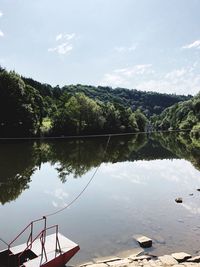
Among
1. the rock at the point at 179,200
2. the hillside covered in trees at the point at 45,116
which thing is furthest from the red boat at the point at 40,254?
the hillside covered in trees at the point at 45,116

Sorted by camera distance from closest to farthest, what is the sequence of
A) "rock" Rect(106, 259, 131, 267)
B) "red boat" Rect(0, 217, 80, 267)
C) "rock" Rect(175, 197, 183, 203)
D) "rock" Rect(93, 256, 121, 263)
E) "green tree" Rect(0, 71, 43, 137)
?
"red boat" Rect(0, 217, 80, 267), "rock" Rect(106, 259, 131, 267), "rock" Rect(93, 256, 121, 263), "rock" Rect(175, 197, 183, 203), "green tree" Rect(0, 71, 43, 137)

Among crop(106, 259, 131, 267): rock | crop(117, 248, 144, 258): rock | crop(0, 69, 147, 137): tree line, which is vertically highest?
crop(0, 69, 147, 137): tree line

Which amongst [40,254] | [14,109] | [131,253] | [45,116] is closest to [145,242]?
[131,253]

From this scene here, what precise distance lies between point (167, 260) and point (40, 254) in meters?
5.28

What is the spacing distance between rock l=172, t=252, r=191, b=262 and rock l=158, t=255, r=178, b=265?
0.77 feet

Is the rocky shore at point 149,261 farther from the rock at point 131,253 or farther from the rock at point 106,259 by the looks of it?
the rock at point 131,253

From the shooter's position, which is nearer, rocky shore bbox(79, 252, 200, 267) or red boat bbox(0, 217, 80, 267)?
red boat bbox(0, 217, 80, 267)

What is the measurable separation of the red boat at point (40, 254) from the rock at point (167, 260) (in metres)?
3.66

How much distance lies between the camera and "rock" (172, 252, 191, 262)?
1400 cm

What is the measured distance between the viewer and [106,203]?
24.1m

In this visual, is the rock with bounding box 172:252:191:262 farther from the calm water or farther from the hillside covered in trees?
the hillside covered in trees

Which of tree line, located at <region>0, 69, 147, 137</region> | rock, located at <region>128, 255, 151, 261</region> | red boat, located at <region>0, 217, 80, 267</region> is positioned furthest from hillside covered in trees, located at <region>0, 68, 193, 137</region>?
rock, located at <region>128, 255, 151, 261</region>

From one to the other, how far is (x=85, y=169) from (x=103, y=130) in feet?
242

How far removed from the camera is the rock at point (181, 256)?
1400 cm
